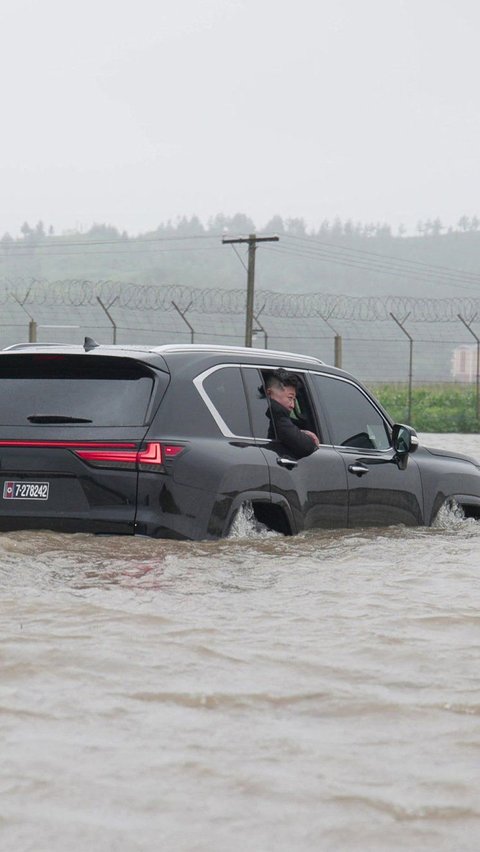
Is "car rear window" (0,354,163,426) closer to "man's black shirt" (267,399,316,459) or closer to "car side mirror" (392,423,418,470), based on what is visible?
"man's black shirt" (267,399,316,459)

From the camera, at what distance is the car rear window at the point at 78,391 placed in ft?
26.6

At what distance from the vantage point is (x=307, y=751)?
454cm

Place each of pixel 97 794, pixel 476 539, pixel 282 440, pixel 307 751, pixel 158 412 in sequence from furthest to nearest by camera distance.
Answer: pixel 476 539 < pixel 282 440 < pixel 158 412 < pixel 307 751 < pixel 97 794

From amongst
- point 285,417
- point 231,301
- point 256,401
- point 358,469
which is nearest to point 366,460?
point 358,469

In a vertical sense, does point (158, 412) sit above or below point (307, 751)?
above

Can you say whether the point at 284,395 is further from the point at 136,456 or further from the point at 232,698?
the point at 232,698

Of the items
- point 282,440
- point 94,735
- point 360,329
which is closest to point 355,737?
point 94,735

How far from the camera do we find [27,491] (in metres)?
8.08

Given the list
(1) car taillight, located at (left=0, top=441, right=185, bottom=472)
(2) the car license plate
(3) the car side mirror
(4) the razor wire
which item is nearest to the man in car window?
(3) the car side mirror

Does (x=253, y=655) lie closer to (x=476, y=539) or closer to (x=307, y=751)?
(x=307, y=751)

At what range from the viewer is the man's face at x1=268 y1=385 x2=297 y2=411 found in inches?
356

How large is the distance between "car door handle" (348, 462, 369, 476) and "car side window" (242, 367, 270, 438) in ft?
2.94

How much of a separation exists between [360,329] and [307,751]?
111m

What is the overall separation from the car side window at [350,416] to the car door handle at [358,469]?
0.16m
